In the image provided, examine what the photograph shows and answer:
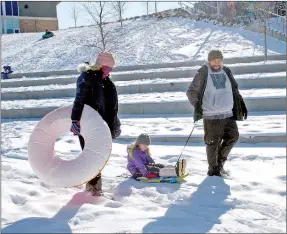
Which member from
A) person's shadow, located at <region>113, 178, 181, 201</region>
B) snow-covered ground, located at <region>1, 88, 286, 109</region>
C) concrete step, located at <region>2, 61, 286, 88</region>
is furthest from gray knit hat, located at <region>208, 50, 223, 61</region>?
concrete step, located at <region>2, 61, 286, 88</region>

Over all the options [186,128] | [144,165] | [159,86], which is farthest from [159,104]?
[144,165]

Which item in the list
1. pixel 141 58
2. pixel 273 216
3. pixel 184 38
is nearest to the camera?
pixel 273 216

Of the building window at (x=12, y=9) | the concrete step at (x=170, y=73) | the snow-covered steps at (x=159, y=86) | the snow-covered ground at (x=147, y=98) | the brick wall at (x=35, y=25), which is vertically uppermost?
the building window at (x=12, y=9)

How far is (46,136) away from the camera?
4.49 metres

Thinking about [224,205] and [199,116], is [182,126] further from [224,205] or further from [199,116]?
[224,205]

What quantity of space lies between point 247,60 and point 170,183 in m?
10.5

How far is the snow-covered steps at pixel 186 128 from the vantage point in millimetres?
7074

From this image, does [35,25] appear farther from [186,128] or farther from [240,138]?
[240,138]

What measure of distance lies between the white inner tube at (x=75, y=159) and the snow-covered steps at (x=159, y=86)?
7425 millimetres

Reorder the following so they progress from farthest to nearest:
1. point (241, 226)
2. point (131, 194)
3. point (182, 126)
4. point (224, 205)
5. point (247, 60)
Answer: point (247, 60), point (182, 126), point (131, 194), point (224, 205), point (241, 226)

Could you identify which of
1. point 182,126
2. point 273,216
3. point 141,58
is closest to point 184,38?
point 141,58

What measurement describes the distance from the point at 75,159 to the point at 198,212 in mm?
1302

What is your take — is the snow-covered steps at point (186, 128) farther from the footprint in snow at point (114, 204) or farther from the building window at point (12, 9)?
the building window at point (12, 9)

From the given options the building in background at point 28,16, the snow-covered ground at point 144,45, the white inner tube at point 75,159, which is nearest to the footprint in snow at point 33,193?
the white inner tube at point 75,159
